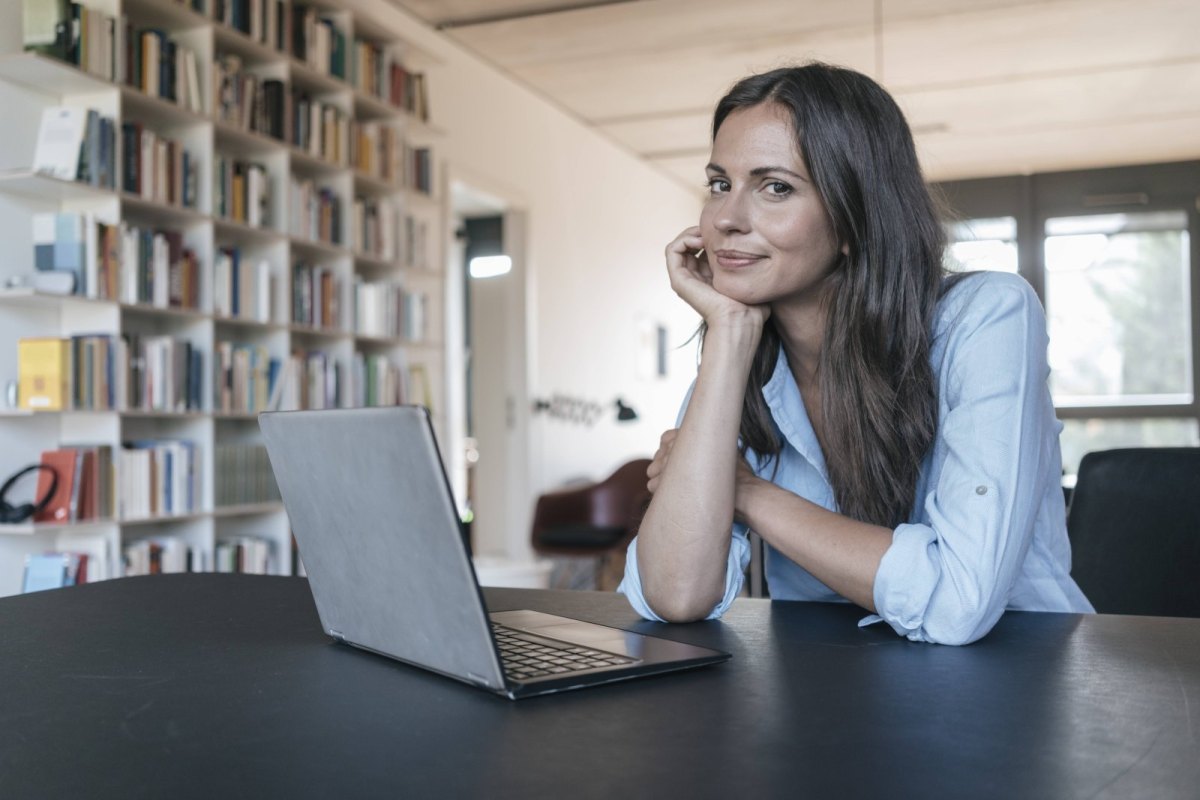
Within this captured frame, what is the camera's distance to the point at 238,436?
14.0 feet

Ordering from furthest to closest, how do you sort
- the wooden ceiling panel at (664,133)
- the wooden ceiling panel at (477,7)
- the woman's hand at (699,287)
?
the wooden ceiling panel at (664,133), the wooden ceiling panel at (477,7), the woman's hand at (699,287)

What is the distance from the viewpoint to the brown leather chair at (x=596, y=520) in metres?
6.03

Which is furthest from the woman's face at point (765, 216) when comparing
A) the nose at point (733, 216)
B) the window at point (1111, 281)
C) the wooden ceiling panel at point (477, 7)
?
the window at point (1111, 281)

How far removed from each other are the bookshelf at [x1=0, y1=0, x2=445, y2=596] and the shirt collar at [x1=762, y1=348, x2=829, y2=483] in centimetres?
244

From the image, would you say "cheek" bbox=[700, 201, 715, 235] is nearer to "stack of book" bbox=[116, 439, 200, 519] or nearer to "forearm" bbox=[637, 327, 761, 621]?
"forearm" bbox=[637, 327, 761, 621]

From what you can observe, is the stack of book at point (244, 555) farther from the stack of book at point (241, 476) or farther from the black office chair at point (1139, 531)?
the black office chair at point (1139, 531)

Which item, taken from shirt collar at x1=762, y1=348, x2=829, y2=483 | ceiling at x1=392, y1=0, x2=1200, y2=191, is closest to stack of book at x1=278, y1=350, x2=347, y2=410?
ceiling at x1=392, y1=0, x2=1200, y2=191

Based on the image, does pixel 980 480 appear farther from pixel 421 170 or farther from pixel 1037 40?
pixel 1037 40

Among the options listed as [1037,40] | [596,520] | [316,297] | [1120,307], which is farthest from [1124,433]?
[316,297]

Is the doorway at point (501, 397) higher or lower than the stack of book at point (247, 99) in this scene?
lower

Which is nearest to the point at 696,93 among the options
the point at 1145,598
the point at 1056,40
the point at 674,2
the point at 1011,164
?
the point at 674,2

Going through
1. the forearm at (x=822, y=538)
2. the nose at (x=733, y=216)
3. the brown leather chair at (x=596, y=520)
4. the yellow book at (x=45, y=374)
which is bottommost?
the brown leather chair at (x=596, y=520)

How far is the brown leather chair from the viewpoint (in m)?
6.03

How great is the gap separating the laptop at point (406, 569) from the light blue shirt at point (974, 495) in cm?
25
